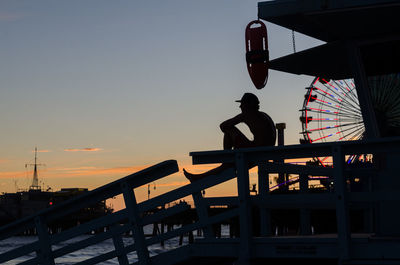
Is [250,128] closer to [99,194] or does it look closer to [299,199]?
[299,199]

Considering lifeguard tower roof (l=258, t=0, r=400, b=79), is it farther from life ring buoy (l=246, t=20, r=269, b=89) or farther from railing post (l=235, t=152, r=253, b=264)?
railing post (l=235, t=152, r=253, b=264)

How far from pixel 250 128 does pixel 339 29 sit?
75.9 inches

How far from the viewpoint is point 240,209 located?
286 inches

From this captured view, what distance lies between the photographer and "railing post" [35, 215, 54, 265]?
8141 mm

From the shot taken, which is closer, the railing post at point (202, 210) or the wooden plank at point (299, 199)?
the wooden plank at point (299, 199)

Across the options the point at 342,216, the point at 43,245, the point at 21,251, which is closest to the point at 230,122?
the point at 342,216

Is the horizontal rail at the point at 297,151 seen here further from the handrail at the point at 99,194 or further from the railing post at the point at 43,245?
the railing post at the point at 43,245

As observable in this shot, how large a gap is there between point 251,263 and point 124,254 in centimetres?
190

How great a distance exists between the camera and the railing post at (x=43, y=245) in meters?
8.14

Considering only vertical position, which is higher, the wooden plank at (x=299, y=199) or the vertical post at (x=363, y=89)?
the vertical post at (x=363, y=89)

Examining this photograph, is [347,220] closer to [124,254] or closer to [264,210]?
[264,210]

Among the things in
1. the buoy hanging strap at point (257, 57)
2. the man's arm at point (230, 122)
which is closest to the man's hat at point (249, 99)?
the man's arm at point (230, 122)

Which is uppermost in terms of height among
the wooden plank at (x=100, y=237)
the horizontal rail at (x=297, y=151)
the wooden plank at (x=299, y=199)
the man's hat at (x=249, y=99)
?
the man's hat at (x=249, y=99)

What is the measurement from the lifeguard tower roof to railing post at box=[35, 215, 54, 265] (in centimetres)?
392
